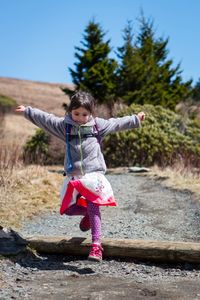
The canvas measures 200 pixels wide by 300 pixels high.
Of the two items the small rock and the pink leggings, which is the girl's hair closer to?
the pink leggings

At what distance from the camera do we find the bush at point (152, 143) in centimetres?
1755

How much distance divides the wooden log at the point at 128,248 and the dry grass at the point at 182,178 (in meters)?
4.89

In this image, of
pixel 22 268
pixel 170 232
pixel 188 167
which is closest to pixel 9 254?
pixel 22 268

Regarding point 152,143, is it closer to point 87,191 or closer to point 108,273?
point 87,191

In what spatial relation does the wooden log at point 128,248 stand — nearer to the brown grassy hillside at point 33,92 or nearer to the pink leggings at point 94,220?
the pink leggings at point 94,220

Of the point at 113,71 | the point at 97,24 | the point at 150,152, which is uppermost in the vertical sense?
the point at 97,24

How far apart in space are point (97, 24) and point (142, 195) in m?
15.8

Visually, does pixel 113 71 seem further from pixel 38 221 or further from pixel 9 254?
pixel 9 254

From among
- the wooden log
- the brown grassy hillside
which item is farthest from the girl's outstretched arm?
the brown grassy hillside

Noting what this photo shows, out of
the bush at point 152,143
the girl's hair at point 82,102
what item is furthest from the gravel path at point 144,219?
the bush at point 152,143

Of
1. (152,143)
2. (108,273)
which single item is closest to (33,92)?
(152,143)

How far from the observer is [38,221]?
741 centimetres

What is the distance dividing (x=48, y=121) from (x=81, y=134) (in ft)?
1.15

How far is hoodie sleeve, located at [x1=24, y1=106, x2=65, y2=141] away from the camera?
465 cm
